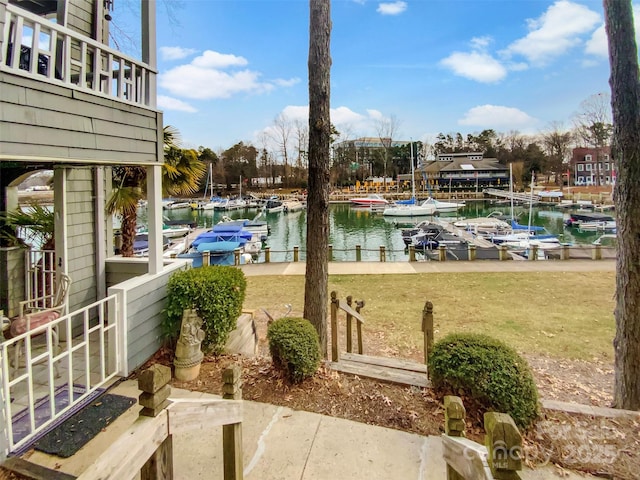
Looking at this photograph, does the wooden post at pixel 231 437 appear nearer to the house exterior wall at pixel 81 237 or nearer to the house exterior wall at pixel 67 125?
the house exterior wall at pixel 67 125

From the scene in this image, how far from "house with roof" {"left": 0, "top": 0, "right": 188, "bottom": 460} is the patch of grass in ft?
12.8

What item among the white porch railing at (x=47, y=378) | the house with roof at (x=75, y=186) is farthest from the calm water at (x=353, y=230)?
the white porch railing at (x=47, y=378)

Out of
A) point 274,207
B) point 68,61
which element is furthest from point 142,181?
point 274,207

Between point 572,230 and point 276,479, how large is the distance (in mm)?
32122

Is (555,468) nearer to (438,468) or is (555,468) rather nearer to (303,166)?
(438,468)

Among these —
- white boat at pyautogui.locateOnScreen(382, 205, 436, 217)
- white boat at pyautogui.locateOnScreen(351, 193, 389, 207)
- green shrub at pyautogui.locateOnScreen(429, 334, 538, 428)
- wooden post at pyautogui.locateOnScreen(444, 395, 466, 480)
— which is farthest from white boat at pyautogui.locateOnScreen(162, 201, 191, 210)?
wooden post at pyautogui.locateOnScreen(444, 395, 466, 480)

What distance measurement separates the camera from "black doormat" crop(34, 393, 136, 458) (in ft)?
8.77

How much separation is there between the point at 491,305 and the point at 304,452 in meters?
6.61

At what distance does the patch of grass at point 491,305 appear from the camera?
20.2ft

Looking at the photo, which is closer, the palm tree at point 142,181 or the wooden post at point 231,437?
the wooden post at point 231,437

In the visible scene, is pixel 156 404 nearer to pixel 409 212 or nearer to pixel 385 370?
pixel 385 370

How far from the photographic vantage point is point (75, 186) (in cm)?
457

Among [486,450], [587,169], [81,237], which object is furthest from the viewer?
[587,169]

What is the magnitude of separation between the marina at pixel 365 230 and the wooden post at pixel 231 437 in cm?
1201
